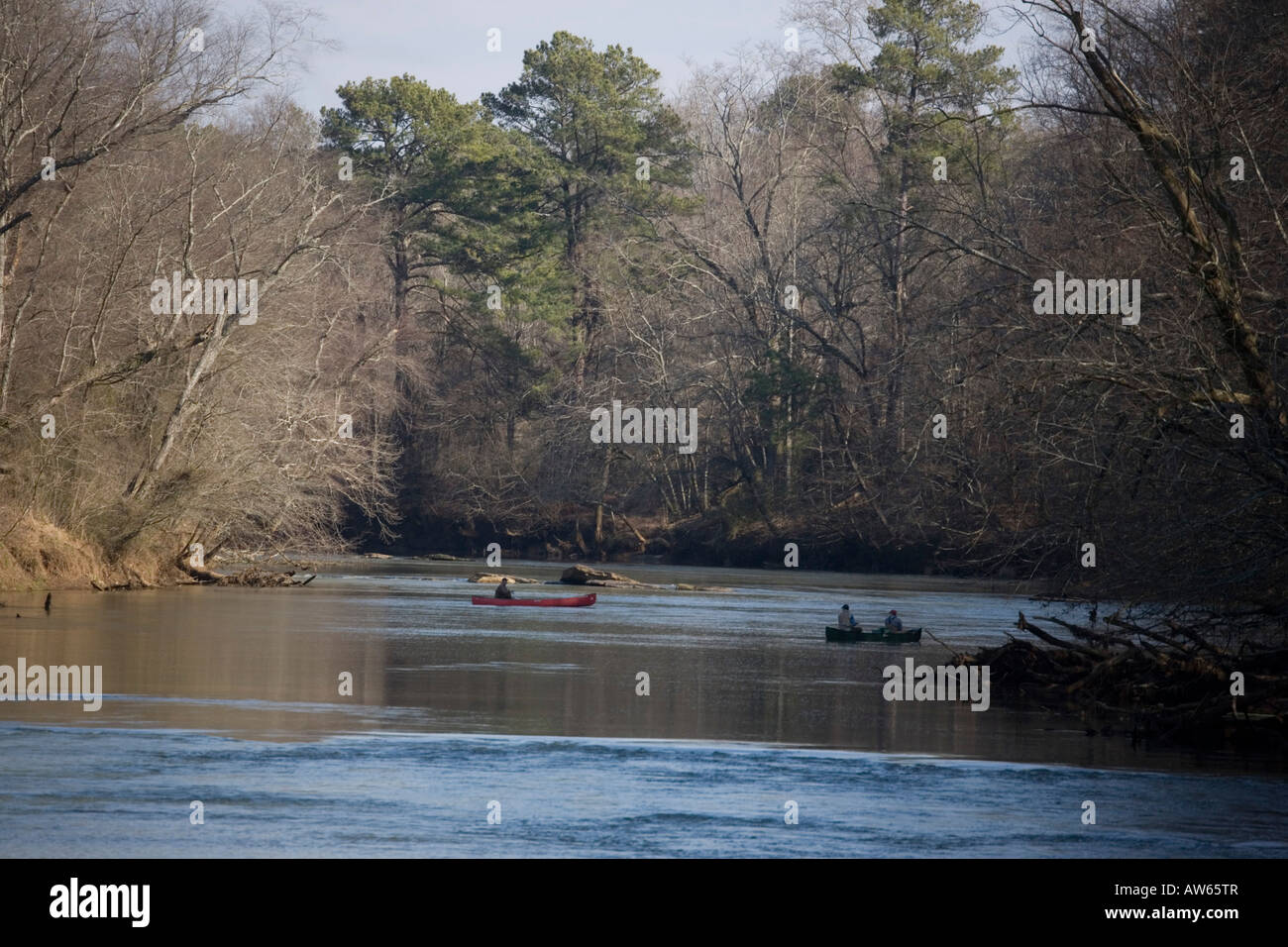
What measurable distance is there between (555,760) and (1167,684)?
7356mm

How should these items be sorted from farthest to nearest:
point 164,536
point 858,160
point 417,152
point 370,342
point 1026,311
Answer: point 858,160, point 417,152, point 370,342, point 164,536, point 1026,311

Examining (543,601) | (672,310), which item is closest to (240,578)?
(543,601)

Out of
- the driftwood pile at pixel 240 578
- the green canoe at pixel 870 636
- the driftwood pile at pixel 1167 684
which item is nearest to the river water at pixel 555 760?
the green canoe at pixel 870 636

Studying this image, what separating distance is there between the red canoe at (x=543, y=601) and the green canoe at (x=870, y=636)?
967 centimetres

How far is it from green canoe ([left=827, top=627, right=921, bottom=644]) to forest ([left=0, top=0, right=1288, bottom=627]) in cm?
253

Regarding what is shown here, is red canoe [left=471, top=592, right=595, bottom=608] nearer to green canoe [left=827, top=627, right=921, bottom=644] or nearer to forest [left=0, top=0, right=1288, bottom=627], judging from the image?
forest [left=0, top=0, right=1288, bottom=627]

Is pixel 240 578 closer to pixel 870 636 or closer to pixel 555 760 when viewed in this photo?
pixel 870 636

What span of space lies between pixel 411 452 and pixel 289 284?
20.9 m

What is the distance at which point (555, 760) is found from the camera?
14.9 meters

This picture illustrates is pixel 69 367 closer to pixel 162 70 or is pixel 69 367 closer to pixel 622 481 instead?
pixel 162 70

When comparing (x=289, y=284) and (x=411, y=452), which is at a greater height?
(x=289, y=284)

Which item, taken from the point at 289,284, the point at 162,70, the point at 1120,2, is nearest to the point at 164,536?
the point at 289,284

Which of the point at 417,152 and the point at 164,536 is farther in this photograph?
the point at 417,152

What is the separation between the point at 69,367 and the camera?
3462 cm
